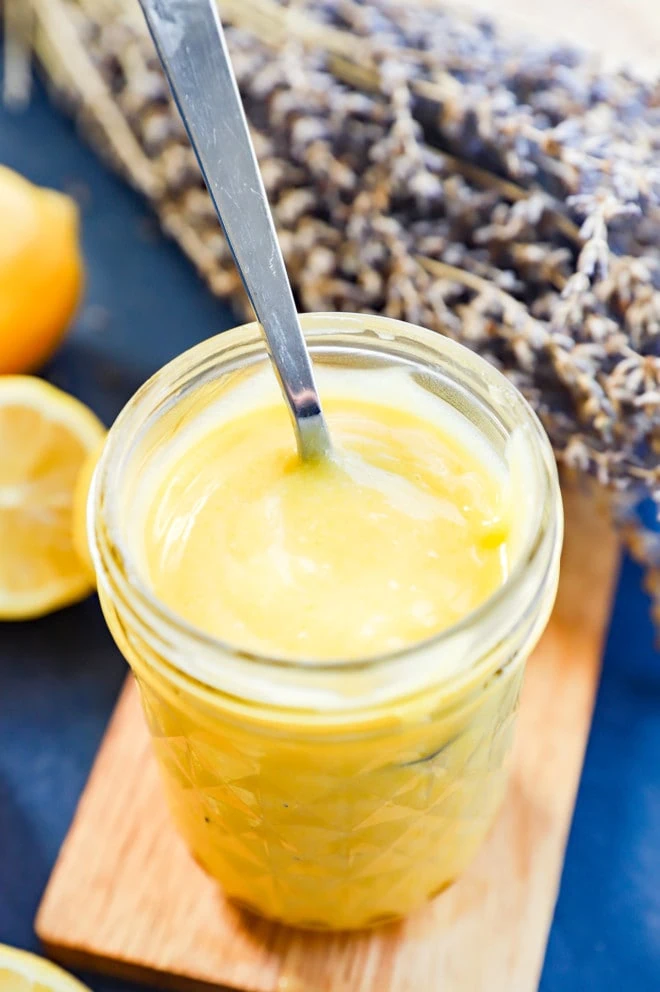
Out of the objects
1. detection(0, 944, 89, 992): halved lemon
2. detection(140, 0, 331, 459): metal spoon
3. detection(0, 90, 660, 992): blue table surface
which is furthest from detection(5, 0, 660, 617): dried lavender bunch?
detection(0, 944, 89, 992): halved lemon

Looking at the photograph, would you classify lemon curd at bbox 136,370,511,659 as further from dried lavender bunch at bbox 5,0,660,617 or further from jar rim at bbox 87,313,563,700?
dried lavender bunch at bbox 5,0,660,617

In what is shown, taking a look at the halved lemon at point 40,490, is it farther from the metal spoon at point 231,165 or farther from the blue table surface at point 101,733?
the metal spoon at point 231,165

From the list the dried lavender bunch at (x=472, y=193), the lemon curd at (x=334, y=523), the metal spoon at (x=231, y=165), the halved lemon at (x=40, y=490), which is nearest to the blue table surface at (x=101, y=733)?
the halved lemon at (x=40, y=490)

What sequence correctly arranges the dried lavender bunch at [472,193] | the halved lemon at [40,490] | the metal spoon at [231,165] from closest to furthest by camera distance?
the metal spoon at [231,165] → the dried lavender bunch at [472,193] → the halved lemon at [40,490]

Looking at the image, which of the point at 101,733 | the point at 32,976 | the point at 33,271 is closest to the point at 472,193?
the point at 33,271

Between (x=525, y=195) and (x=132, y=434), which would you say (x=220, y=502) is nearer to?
(x=132, y=434)

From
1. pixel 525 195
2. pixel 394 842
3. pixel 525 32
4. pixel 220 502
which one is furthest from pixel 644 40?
pixel 394 842
